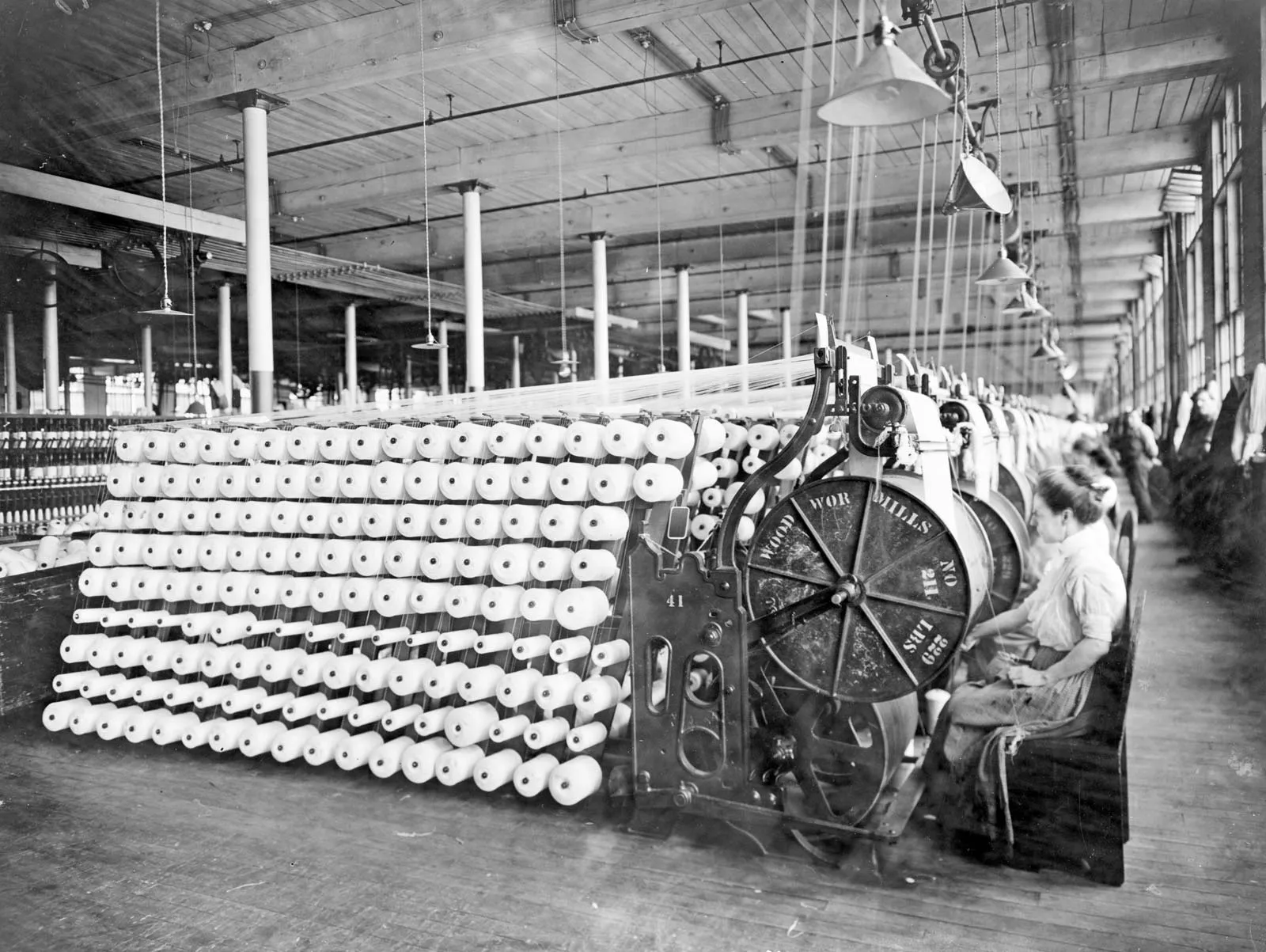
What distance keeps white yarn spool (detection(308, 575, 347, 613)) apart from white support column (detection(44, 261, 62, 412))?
1.96 meters

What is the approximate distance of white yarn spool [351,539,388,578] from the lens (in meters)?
4.02

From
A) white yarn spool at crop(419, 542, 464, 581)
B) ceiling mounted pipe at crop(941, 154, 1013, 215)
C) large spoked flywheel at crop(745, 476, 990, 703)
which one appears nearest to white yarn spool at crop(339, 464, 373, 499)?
white yarn spool at crop(419, 542, 464, 581)

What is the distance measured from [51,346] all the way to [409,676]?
3346mm

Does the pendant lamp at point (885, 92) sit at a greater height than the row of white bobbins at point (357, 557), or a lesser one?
greater

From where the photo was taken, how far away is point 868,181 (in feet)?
34.9

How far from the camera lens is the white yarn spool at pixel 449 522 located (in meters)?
3.87

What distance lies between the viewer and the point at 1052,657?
129 inches

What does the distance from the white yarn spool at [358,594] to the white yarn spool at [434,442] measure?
62 cm

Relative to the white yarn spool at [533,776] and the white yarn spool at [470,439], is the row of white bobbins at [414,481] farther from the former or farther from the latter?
the white yarn spool at [533,776]

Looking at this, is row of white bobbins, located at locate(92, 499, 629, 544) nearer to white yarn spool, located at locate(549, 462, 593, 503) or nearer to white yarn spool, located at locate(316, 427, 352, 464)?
white yarn spool, located at locate(549, 462, 593, 503)

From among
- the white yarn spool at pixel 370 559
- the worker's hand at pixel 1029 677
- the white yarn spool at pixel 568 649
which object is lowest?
the worker's hand at pixel 1029 677

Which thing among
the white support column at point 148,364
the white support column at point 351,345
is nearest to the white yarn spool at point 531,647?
the white support column at point 148,364

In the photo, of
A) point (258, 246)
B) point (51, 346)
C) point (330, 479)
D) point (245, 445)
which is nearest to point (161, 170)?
point (258, 246)

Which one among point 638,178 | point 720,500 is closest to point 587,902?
point 720,500
